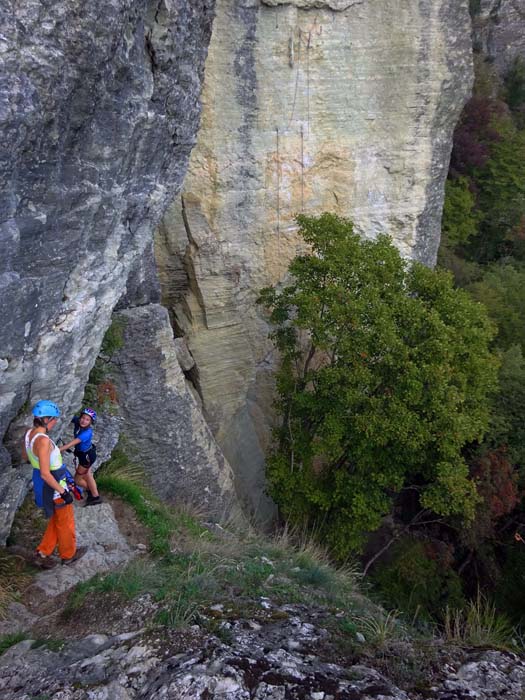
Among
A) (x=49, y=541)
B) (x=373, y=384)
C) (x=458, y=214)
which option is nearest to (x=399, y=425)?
(x=373, y=384)

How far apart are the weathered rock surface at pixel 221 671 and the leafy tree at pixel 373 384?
4349mm

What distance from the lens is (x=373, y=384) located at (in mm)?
8812

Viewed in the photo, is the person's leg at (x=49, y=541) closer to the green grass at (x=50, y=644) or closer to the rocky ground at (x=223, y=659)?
the rocky ground at (x=223, y=659)

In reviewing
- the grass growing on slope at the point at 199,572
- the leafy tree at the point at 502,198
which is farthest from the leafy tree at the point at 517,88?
the grass growing on slope at the point at 199,572

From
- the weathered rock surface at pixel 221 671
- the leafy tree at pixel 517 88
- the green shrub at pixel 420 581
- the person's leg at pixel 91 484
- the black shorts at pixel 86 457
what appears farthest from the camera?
the leafy tree at pixel 517 88

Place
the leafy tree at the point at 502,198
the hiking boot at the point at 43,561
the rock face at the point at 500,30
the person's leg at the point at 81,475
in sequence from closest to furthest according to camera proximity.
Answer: the hiking boot at the point at 43,561, the person's leg at the point at 81,475, the leafy tree at the point at 502,198, the rock face at the point at 500,30

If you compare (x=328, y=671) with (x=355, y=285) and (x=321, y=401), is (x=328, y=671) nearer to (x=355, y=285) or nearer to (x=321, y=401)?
(x=321, y=401)

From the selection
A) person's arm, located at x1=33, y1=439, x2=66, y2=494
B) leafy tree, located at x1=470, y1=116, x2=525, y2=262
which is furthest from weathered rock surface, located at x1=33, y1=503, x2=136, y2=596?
leafy tree, located at x1=470, y1=116, x2=525, y2=262

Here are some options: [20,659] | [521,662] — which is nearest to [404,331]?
[521,662]

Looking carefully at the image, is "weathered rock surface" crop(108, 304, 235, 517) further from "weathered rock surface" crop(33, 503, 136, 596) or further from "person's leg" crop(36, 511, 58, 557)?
"person's leg" crop(36, 511, 58, 557)

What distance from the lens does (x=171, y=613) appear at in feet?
14.6

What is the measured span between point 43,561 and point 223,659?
2297mm

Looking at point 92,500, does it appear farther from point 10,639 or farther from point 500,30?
point 500,30

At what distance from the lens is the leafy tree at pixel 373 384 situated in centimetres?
844
